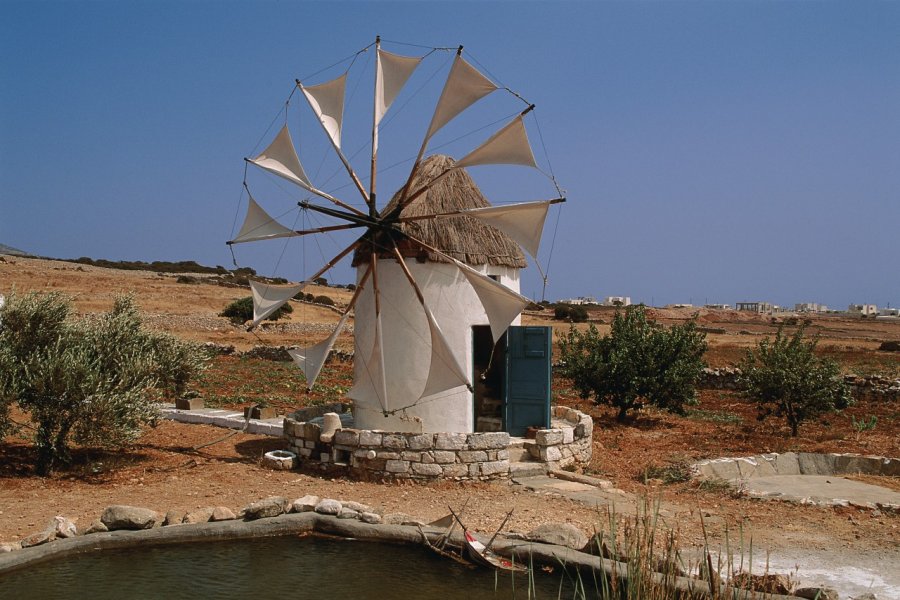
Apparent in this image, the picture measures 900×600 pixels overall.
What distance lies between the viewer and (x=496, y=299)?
1159 cm

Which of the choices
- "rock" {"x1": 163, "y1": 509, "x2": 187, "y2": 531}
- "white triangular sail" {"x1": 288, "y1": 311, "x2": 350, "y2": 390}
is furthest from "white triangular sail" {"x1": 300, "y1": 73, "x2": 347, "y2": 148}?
"rock" {"x1": 163, "y1": 509, "x2": 187, "y2": 531}

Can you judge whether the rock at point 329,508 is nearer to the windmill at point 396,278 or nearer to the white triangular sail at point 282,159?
the windmill at point 396,278

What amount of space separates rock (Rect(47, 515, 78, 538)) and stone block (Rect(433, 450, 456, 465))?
5085 millimetres

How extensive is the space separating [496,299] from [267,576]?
218 inches

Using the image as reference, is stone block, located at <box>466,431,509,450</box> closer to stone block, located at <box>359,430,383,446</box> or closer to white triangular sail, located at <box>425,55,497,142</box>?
stone block, located at <box>359,430,383,446</box>

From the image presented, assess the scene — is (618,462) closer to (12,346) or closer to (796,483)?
(796,483)

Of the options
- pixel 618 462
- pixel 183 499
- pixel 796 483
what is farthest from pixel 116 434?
pixel 796 483

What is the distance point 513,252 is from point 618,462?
4409 millimetres

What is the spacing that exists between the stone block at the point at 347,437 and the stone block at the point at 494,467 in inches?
80.6

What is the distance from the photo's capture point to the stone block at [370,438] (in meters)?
11.6

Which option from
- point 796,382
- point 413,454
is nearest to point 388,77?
point 413,454

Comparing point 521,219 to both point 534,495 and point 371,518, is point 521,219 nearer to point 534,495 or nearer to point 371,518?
point 534,495

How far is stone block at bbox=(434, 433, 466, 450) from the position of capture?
11.5 m

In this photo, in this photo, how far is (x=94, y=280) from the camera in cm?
5341
